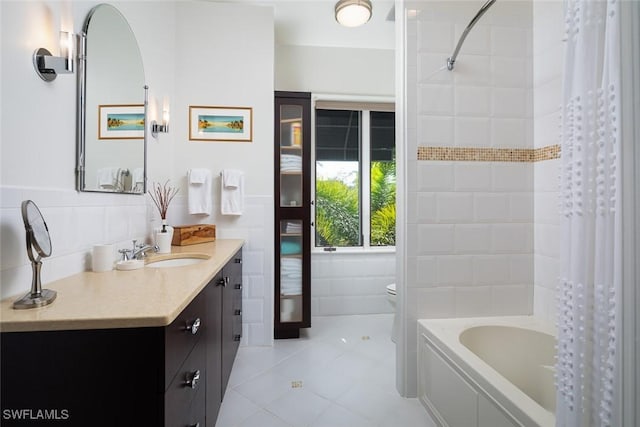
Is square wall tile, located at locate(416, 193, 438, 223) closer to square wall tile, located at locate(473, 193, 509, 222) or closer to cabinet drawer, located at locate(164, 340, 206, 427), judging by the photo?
square wall tile, located at locate(473, 193, 509, 222)

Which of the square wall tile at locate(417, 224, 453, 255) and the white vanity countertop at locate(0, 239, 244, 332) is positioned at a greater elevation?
the square wall tile at locate(417, 224, 453, 255)

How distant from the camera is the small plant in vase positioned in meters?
1.88

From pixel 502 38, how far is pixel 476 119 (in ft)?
1.72

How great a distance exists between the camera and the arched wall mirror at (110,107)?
4.29 feet

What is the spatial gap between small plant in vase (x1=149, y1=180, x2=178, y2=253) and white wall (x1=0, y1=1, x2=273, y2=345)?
7 cm

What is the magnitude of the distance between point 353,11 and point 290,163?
1.24 meters

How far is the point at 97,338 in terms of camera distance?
0.75 m

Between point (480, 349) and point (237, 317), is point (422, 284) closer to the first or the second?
point (480, 349)

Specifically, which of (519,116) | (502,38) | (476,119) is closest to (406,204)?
(476,119)

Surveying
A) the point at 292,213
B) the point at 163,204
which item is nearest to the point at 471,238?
the point at 292,213

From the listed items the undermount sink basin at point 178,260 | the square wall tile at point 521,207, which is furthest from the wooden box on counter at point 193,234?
the square wall tile at point 521,207

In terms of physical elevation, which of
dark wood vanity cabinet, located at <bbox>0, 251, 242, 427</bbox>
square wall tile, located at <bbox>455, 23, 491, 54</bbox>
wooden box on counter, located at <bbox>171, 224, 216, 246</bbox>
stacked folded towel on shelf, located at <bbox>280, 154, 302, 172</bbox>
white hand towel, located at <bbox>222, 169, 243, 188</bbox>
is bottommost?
dark wood vanity cabinet, located at <bbox>0, 251, 242, 427</bbox>

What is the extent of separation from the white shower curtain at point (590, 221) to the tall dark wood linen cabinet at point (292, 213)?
6.66 ft

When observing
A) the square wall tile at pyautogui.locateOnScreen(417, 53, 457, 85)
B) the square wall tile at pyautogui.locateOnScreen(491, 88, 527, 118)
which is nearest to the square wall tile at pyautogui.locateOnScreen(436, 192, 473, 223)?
the square wall tile at pyautogui.locateOnScreen(491, 88, 527, 118)
